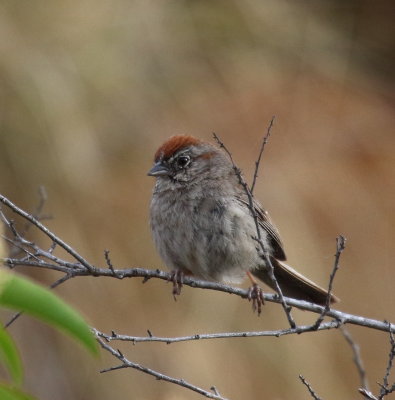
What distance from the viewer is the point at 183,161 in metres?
5.21

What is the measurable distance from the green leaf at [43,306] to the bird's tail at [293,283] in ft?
13.0

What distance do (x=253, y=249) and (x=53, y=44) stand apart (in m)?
4.32

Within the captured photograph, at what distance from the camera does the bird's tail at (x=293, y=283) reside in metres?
5.21

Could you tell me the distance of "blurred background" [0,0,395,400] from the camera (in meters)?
7.57

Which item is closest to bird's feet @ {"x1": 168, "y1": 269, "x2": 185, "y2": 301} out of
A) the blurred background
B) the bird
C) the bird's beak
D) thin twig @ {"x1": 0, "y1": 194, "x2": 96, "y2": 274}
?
the bird

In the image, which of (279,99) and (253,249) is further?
(279,99)

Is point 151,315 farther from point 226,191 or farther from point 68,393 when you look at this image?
point 226,191

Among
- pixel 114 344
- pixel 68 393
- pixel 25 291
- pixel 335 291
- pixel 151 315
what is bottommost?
pixel 25 291

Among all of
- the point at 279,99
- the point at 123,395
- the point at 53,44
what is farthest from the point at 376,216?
the point at 53,44

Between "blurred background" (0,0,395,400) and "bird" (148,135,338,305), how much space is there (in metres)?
2.26

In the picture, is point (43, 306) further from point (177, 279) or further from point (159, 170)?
point (159, 170)

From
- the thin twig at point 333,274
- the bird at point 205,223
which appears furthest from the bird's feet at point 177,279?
the thin twig at point 333,274

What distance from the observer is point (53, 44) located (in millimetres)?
8211

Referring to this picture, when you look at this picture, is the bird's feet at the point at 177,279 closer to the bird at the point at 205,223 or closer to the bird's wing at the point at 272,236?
the bird at the point at 205,223
